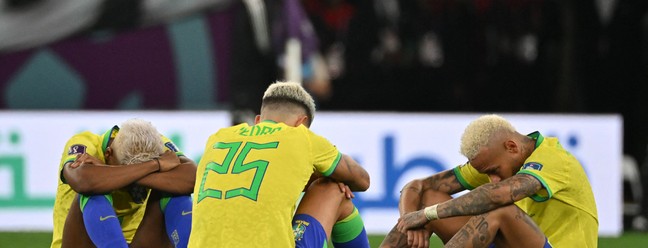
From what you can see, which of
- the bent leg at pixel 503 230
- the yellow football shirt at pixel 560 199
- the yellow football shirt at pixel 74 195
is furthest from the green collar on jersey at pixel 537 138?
the yellow football shirt at pixel 74 195

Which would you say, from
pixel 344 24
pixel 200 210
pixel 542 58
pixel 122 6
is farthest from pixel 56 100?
pixel 200 210

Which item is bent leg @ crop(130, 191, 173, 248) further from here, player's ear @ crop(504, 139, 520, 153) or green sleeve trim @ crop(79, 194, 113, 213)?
player's ear @ crop(504, 139, 520, 153)

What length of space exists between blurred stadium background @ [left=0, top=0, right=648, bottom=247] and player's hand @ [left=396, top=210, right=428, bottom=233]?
12.4 ft

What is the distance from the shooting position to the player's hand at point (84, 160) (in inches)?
226

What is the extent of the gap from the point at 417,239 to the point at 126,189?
4.51 ft

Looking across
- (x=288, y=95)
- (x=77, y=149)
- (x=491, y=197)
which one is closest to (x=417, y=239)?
(x=491, y=197)

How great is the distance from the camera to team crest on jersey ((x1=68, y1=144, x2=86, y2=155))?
5.88 metres

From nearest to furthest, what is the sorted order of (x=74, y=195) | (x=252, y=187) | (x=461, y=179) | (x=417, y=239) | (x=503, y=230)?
(x=252, y=187) < (x=503, y=230) < (x=417, y=239) < (x=74, y=195) < (x=461, y=179)

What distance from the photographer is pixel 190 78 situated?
11766mm

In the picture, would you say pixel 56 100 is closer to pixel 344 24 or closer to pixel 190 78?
pixel 190 78

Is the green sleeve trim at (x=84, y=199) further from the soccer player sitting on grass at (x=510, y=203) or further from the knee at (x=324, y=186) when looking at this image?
the soccer player sitting on grass at (x=510, y=203)

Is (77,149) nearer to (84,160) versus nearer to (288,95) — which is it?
(84,160)

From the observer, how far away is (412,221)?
5.73 m

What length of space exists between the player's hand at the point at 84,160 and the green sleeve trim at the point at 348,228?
1.13 metres
